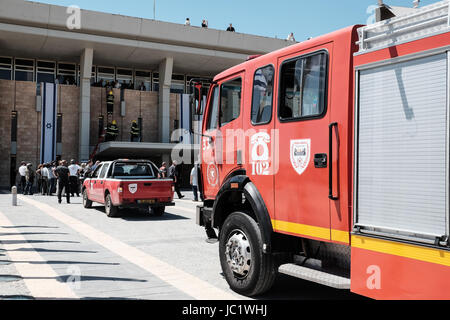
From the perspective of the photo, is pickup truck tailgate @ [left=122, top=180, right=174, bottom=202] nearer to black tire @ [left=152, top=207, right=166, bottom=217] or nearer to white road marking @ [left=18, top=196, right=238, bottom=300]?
black tire @ [left=152, top=207, right=166, bottom=217]

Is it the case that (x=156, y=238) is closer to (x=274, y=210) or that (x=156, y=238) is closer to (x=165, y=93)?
(x=274, y=210)

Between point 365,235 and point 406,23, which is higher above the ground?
point 406,23

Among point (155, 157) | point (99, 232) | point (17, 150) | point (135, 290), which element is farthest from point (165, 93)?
point (135, 290)

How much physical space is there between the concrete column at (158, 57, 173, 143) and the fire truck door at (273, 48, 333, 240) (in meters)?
32.6

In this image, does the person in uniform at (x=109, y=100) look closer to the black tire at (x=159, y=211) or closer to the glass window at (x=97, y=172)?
the glass window at (x=97, y=172)

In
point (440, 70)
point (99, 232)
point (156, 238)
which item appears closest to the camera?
point (440, 70)

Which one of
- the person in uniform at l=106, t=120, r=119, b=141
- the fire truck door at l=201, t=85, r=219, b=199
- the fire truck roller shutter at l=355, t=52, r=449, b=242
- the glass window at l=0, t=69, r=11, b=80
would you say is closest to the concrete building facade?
the glass window at l=0, t=69, r=11, b=80

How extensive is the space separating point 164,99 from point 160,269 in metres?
31.5

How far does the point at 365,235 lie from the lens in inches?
146

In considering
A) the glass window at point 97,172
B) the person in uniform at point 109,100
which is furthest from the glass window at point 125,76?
the glass window at point 97,172

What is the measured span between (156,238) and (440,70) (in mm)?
7548

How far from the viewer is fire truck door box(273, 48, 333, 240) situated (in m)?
4.20

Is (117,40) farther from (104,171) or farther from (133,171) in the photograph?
(133,171)

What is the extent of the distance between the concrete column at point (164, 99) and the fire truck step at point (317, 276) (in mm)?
32809
